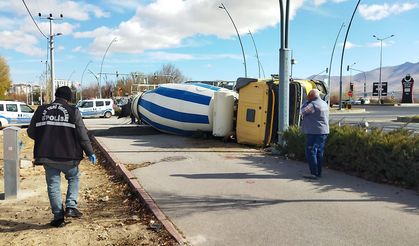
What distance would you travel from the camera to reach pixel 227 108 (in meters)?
14.3

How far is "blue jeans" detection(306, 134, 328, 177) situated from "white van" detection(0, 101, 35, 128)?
2333cm

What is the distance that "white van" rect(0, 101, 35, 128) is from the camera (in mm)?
27375

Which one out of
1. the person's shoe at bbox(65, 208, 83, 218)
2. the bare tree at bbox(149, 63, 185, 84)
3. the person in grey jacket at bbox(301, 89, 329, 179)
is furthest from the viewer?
the bare tree at bbox(149, 63, 185, 84)

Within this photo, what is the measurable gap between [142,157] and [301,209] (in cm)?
606

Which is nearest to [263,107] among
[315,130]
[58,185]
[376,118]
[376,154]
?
[315,130]

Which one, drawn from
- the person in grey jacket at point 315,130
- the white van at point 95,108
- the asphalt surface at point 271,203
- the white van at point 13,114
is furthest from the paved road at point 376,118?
the white van at point 95,108

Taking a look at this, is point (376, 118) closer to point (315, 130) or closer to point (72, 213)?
point (315, 130)

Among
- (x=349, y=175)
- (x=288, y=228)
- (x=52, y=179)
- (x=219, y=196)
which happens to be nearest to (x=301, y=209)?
(x=288, y=228)

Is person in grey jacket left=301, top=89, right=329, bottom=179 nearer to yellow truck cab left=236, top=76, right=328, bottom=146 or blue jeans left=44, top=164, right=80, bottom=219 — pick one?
blue jeans left=44, top=164, right=80, bottom=219

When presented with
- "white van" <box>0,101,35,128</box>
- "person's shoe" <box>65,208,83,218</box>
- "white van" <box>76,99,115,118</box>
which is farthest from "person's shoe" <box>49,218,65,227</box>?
"white van" <box>76,99,115,118</box>

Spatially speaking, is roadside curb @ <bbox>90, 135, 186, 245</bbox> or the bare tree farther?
the bare tree

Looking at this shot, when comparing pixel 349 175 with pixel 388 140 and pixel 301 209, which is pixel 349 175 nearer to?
pixel 388 140

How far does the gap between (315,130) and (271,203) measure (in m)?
2.19

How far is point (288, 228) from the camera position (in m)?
5.42
